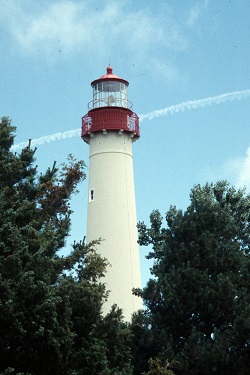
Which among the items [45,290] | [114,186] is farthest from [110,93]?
[45,290]

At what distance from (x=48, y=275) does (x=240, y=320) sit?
23.4 feet

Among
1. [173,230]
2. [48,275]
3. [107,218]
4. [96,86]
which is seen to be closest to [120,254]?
[107,218]

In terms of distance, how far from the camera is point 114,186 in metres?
35.7

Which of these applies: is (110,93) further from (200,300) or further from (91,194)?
(200,300)

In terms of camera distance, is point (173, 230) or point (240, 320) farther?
point (173, 230)

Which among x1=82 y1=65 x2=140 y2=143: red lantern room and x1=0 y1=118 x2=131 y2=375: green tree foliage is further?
x1=82 y1=65 x2=140 y2=143: red lantern room

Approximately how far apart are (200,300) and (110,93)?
1675 centimetres

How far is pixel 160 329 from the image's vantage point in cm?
2519

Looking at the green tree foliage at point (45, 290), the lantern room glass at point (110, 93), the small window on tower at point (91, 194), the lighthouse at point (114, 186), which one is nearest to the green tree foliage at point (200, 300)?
the green tree foliage at point (45, 290)

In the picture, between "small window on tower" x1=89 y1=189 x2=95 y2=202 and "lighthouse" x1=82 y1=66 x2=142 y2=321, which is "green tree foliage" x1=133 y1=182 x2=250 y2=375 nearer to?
"lighthouse" x1=82 y1=66 x2=142 y2=321

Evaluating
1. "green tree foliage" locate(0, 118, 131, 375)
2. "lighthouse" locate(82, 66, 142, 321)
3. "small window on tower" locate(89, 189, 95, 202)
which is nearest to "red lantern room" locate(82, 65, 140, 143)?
"lighthouse" locate(82, 66, 142, 321)

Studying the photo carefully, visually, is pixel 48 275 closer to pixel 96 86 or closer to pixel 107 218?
pixel 107 218

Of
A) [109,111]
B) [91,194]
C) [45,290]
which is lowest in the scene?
[45,290]

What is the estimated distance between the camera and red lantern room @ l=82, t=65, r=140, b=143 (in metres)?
36.8
